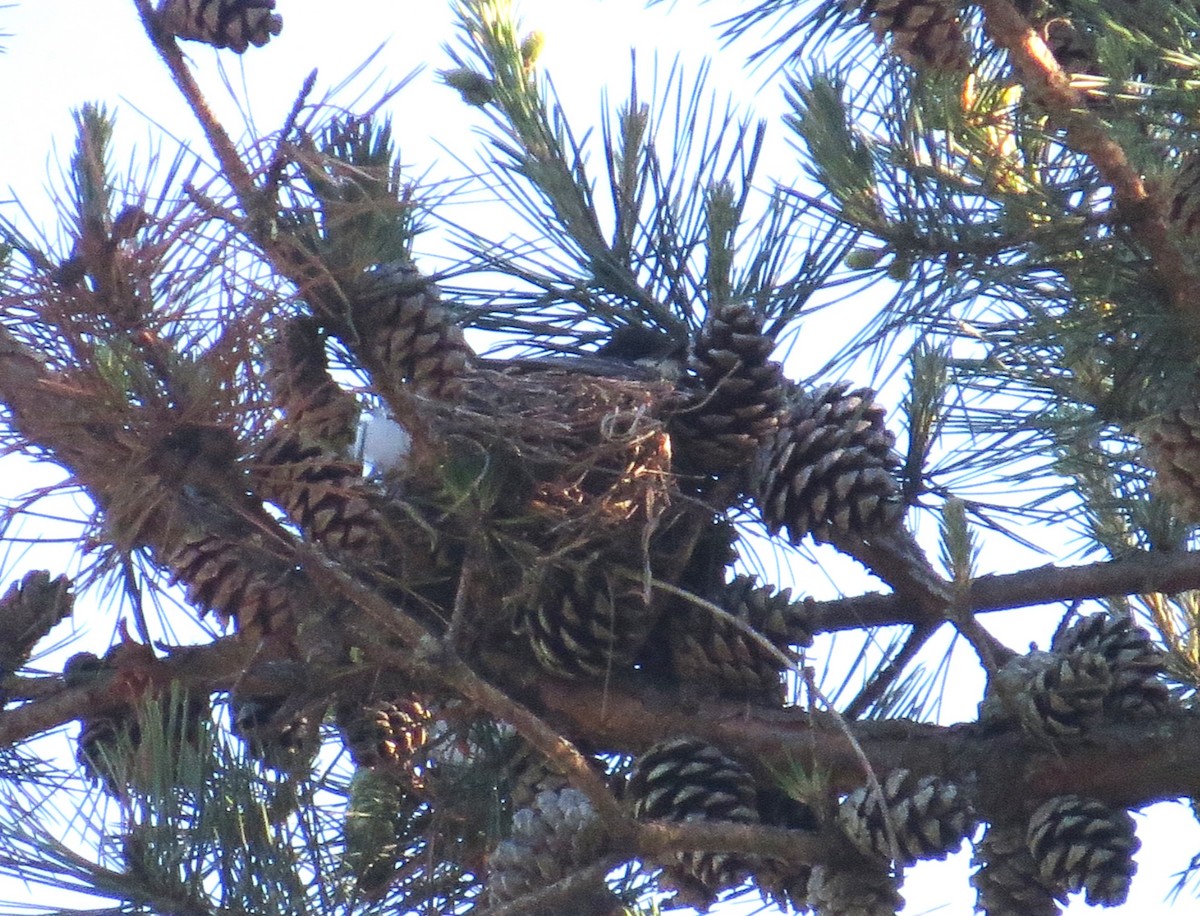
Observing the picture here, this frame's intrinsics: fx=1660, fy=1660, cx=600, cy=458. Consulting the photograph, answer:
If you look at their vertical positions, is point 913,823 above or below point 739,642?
below

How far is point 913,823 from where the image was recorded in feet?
5.22

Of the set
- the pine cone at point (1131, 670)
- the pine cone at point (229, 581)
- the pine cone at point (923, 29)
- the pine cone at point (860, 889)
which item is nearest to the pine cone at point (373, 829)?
the pine cone at point (229, 581)

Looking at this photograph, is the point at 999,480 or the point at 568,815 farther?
the point at 999,480

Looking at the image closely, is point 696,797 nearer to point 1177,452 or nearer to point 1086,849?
point 1086,849

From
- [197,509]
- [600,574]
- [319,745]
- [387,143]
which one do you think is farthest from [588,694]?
[387,143]

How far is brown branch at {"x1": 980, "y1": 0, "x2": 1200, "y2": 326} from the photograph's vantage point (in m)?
1.43

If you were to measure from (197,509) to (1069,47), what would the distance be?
1091 mm

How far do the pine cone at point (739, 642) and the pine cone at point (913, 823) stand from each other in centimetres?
29

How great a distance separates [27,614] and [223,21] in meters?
0.78

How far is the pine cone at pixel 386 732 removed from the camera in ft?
6.70

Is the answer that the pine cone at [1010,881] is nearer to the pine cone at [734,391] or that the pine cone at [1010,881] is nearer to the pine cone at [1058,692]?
the pine cone at [1058,692]

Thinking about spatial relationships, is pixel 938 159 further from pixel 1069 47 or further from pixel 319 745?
pixel 319 745

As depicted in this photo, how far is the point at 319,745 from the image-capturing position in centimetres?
204

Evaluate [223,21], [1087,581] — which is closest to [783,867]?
[1087,581]
